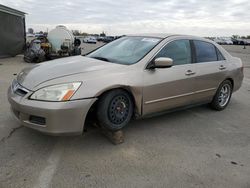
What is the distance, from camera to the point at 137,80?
3.89m

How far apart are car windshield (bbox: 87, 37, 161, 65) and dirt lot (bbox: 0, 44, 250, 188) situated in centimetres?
117

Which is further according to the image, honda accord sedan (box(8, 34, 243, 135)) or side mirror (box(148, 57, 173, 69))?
side mirror (box(148, 57, 173, 69))

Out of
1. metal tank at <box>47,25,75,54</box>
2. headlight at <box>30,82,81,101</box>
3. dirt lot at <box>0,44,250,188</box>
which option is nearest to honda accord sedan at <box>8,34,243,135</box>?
headlight at <box>30,82,81,101</box>

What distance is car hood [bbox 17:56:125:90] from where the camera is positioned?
11.5 ft

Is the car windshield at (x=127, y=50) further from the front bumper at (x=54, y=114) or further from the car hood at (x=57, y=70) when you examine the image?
the front bumper at (x=54, y=114)

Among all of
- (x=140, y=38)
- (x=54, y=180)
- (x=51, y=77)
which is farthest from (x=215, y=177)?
(x=140, y=38)

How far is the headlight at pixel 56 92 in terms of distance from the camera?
10.7ft

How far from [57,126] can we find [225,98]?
402 centimetres

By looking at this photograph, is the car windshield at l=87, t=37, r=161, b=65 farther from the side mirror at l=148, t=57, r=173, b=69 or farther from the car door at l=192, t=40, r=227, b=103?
the car door at l=192, t=40, r=227, b=103

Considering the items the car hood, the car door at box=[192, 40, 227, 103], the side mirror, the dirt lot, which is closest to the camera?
the dirt lot

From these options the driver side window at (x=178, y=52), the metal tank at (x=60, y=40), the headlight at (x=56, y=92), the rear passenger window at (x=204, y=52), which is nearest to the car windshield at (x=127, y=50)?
the driver side window at (x=178, y=52)

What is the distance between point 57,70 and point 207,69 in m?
2.85

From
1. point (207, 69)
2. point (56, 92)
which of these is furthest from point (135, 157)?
point (207, 69)

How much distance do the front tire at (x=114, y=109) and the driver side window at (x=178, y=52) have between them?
971 millimetres
